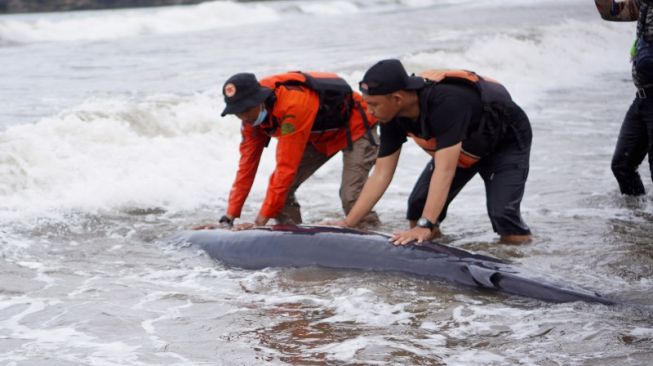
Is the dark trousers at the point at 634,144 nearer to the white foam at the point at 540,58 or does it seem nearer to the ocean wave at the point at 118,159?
the ocean wave at the point at 118,159

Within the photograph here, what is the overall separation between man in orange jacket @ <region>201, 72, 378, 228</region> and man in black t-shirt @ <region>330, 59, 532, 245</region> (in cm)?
71

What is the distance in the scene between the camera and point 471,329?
517cm

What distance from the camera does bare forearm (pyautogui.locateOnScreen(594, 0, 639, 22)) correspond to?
736 cm

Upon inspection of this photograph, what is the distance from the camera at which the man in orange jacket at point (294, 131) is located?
674 centimetres

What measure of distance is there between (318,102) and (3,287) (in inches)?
105

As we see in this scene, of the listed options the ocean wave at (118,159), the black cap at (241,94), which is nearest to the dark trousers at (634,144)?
the black cap at (241,94)

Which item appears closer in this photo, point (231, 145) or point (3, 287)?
point (3, 287)

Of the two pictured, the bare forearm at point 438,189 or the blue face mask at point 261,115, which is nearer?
the bare forearm at point 438,189

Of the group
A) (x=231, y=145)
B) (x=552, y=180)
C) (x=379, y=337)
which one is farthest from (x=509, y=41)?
(x=379, y=337)

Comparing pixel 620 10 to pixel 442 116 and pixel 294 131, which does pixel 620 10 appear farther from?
pixel 294 131

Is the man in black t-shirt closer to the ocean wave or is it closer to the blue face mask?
the blue face mask

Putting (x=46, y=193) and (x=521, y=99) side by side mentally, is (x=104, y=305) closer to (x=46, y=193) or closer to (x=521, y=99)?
(x=46, y=193)

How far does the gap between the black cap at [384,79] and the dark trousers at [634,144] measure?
296 centimetres

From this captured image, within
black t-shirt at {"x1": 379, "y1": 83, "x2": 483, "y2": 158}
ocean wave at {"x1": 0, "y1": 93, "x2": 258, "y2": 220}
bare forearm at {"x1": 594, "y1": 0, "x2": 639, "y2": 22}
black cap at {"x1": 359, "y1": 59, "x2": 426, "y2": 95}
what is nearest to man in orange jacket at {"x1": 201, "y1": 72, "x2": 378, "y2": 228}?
black t-shirt at {"x1": 379, "y1": 83, "x2": 483, "y2": 158}
